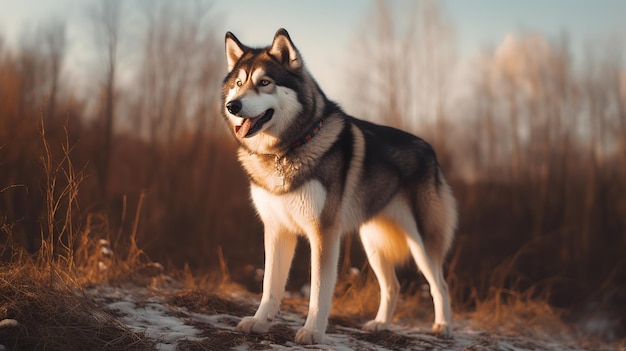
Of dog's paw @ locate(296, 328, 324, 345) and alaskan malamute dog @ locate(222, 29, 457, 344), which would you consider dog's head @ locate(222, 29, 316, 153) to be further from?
dog's paw @ locate(296, 328, 324, 345)

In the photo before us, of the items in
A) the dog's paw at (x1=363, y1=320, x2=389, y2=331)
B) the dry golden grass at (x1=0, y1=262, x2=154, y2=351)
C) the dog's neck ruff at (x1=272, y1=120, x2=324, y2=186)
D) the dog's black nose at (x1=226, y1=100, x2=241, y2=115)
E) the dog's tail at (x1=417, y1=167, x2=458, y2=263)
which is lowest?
the dog's paw at (x1=363, y1=320, x2=389, y2=331)

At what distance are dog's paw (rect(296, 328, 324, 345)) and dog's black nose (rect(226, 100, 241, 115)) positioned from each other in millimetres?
1514

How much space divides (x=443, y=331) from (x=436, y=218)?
96cm

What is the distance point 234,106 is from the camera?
11.2 ft

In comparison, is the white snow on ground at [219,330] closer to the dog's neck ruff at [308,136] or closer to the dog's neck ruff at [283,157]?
the dog's neck ruff at [283,157]

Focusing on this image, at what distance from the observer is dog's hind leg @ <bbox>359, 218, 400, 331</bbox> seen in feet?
15.7

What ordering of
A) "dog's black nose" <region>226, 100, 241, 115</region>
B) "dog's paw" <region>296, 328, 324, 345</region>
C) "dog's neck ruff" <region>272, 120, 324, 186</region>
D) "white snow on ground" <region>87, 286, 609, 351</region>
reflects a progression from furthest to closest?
1. "dog's neck ruff" <region>272, 120, 324, 186</region>
2. "dog's paw" <region>296, 328, 324, 345</region>
3. "white snow on ground" <region>87, 286, 609, 351</region>
4. "dog's black nose" <region>226, 100, 241, 115</region>

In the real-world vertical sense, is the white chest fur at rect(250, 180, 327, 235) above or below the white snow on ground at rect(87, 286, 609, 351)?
above

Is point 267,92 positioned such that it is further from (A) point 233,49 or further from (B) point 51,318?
(B) point 51,318

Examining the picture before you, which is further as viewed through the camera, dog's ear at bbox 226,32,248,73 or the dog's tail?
the dog's tail

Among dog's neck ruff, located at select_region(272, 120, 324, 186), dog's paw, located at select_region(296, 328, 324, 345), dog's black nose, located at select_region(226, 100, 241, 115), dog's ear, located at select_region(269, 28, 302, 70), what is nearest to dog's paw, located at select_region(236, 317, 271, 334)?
dog's paw, located at select_region(296, 328, 324, 345)

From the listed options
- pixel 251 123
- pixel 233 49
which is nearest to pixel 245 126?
pixel 251 123

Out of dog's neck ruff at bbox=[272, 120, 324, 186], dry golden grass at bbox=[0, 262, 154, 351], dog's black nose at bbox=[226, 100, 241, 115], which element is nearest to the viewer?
dry golden grass at bbox=[0, 262, 154, 351]

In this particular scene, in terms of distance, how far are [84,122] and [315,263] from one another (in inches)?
505
